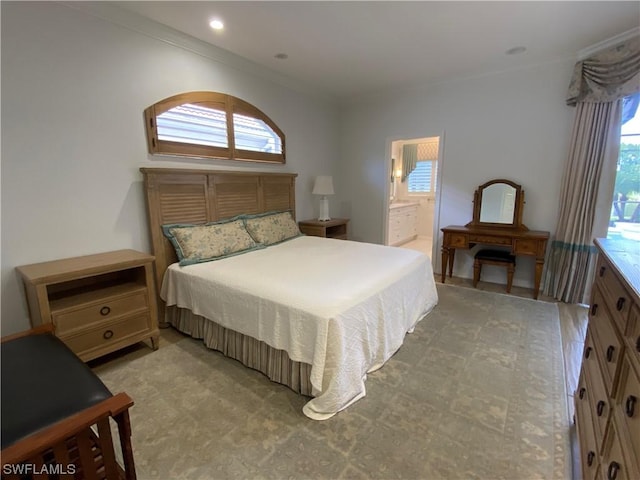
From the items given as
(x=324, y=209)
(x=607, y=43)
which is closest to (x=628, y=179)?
(x=607, y=43)

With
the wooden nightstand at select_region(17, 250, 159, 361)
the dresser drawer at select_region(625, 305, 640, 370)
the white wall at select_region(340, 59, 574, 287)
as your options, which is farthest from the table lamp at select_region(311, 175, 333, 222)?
the dresser drawer at select_region(625, 305, 640, 370)

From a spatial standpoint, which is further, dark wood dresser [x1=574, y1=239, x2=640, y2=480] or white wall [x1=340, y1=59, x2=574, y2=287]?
white wall [x1=340, y1=59, x2=574, y2=287]

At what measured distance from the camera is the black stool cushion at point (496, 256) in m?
3.53

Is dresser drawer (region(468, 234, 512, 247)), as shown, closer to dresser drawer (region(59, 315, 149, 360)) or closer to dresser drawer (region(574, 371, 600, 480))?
dresser drawer (region(574, 371, 600, 480))

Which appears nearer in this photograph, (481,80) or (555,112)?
(555,112)

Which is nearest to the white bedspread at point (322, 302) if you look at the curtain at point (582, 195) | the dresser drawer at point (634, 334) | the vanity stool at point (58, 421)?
the vanity stool at point (58, 421)

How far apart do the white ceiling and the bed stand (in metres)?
1.26

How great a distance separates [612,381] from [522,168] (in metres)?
3.22

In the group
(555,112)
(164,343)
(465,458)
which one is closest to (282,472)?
(465,458)

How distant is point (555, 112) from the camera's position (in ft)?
11.0

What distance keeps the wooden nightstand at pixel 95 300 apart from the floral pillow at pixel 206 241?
0.35 meters

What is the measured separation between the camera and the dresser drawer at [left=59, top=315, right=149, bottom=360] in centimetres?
200

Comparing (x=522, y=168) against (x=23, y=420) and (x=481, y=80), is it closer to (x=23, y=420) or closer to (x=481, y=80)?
(x=481, y=80)

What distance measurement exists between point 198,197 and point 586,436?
3.14 meters
